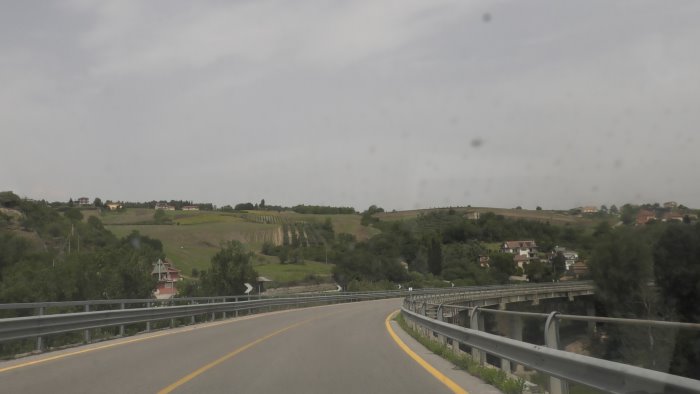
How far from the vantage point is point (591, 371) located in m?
5.95

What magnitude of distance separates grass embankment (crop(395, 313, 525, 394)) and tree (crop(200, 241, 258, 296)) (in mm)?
75550

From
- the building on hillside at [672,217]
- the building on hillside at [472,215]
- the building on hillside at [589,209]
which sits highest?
the building on hillside at [472,215]

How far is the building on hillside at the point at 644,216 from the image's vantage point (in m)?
15.9

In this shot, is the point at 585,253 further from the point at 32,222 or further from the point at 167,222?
the point at 167,222

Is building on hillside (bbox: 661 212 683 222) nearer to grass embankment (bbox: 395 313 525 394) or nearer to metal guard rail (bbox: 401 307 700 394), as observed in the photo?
grass embankment (bbox: 395 313 525 394)

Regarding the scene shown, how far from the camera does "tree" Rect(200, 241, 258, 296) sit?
88.8 meters

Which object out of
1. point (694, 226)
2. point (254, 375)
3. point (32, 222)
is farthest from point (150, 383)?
point (32, 222)

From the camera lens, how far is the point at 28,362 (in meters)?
13.0

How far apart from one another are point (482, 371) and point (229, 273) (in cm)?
8128

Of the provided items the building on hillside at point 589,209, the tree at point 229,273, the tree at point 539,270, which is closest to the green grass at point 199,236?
the tree at point 229,273

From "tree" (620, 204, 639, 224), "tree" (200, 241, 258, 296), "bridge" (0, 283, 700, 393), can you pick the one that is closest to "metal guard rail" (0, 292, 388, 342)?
"bridge" (0, 283, 700, 393)

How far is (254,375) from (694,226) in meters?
12.6

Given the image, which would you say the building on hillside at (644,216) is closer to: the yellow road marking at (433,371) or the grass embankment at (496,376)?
the grass embankment at (496,376)

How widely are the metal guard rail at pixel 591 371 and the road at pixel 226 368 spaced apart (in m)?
1.17
